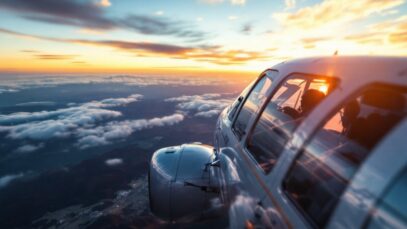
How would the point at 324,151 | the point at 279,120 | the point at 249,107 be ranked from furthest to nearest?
the point at 249,107 < the point at 279,120 < the point at 324,151

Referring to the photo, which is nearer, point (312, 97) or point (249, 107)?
point (312, 97)

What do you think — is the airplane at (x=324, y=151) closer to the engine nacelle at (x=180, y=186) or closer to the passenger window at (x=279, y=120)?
the passenger window at (x=279, y=120)

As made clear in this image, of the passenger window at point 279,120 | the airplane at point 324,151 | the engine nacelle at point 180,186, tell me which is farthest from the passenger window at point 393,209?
the engine nacelle at point 180,186

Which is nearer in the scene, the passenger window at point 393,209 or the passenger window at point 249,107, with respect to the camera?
the passenger window at point 393,209

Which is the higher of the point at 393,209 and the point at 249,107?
the point at 393,209

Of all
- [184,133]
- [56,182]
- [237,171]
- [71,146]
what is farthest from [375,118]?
[71,146]

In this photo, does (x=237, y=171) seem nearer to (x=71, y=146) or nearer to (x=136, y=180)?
(x=136, y=180)

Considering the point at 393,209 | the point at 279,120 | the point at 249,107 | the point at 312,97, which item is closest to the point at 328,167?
the point at 393,209

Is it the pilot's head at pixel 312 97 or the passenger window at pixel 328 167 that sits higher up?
the pilot's head at pixel 312 97

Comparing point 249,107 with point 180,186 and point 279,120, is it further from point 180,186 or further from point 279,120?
point 180,186
